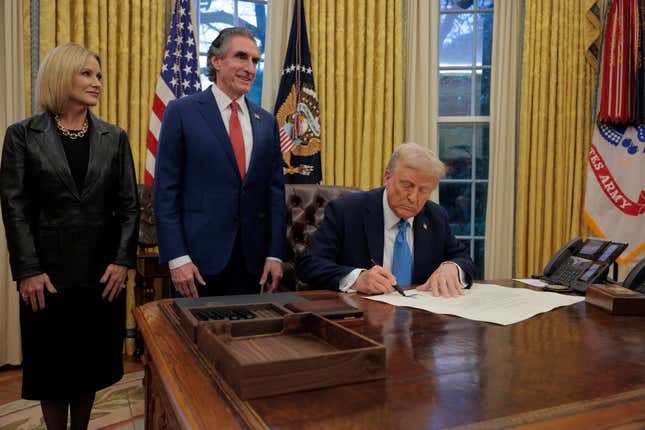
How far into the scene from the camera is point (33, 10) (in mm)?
3773

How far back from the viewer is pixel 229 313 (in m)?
1.21

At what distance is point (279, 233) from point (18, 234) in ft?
3.37

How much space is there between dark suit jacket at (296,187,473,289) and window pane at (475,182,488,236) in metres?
2.71

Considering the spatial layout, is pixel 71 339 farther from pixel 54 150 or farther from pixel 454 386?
pixel 454 386

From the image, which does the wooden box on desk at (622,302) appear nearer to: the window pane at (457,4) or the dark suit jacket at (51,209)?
the dark suit jacket at (51,209)

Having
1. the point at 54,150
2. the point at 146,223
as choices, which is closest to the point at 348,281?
the point at 54,150

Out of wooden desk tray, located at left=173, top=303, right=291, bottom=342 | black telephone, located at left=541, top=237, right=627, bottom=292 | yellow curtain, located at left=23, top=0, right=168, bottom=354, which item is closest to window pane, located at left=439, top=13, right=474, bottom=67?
yellow curtain, located at left=23, top=0, right=168, bottom=354

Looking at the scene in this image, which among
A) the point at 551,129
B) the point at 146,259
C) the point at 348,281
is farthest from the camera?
the point at 551,129

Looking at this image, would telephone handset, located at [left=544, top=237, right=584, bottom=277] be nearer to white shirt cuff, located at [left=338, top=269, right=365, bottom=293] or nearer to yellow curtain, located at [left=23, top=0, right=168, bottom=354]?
white shirt cuff, located at [left=338, top=269, right=365, bottom=293]

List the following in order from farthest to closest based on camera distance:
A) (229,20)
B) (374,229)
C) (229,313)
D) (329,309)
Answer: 1. (229,20)
2. (374,229)
3. (329,309)
4. (229,313)

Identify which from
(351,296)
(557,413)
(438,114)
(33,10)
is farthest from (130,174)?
(438,114)

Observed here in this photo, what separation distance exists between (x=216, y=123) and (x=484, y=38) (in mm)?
3537

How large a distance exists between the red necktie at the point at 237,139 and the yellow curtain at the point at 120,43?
2.02 metres

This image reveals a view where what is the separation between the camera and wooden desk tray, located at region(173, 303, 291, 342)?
110 centimetres
